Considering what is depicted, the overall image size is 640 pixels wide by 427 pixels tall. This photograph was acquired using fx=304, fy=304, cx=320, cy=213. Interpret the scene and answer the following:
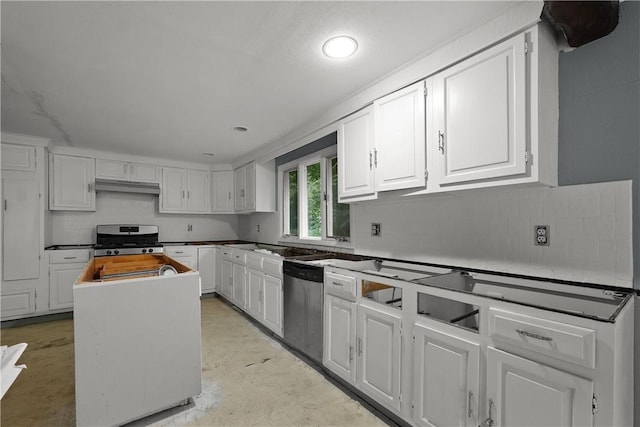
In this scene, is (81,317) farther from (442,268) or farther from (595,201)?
(595,201)

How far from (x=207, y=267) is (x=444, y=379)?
4335 millimetres

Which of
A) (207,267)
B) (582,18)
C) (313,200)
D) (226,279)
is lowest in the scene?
(226,279)

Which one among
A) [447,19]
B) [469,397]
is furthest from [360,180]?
[469,397]

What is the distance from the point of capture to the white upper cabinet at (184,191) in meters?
5.06

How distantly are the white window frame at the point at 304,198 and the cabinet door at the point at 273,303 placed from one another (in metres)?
0.73

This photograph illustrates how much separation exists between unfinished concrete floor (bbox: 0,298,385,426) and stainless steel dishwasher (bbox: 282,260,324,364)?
17cm

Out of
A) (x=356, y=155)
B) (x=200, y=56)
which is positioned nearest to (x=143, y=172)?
(x=200, y=56)

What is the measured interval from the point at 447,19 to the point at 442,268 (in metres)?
1.57

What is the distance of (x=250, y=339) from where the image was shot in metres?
3.26

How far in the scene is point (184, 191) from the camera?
523cm

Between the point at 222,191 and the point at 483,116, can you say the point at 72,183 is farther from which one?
the point at 483,116

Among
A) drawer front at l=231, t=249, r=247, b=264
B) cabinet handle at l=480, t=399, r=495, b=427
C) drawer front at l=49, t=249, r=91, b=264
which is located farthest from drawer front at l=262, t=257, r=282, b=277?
drawer front at l=49, t=249, r=91, b=264

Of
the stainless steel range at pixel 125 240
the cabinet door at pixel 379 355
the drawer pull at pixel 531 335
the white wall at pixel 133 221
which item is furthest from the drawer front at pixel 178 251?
the drawer pull at pixel 531 335

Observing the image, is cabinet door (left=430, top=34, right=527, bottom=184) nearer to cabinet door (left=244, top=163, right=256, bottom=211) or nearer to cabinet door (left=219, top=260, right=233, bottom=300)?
cabinet door (left=244, top=163, right=256, bottom=211)
